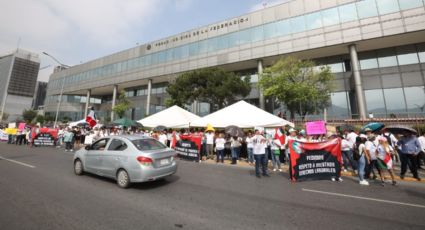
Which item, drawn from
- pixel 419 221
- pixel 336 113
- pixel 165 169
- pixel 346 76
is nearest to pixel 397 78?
pixel 346 76

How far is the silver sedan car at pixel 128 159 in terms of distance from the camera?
5754 mm

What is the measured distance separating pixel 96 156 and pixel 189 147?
21.9 ft

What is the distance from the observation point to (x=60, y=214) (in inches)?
157

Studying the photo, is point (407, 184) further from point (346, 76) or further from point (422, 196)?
point (346, 76)

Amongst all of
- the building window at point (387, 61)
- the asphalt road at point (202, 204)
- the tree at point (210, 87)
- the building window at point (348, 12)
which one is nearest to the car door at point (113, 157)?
the asphalt road at point (202, 204)

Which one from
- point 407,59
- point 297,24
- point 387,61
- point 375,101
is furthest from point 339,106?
point 297,24

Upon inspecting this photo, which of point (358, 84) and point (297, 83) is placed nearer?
point (297, 83)

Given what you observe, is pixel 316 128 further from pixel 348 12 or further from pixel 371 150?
pixel 348 12

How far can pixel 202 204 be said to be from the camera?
4.79 m

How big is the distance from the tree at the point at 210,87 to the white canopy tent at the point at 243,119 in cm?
946

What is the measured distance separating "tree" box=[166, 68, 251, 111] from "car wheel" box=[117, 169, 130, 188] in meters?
18.3

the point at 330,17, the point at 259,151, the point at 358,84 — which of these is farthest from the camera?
the point at 330,17

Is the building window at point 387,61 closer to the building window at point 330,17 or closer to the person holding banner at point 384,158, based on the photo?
the building window at point 330,17

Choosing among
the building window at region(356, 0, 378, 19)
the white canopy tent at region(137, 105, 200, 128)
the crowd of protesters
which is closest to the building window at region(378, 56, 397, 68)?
the building window at region(356, 0, 378, 19)
